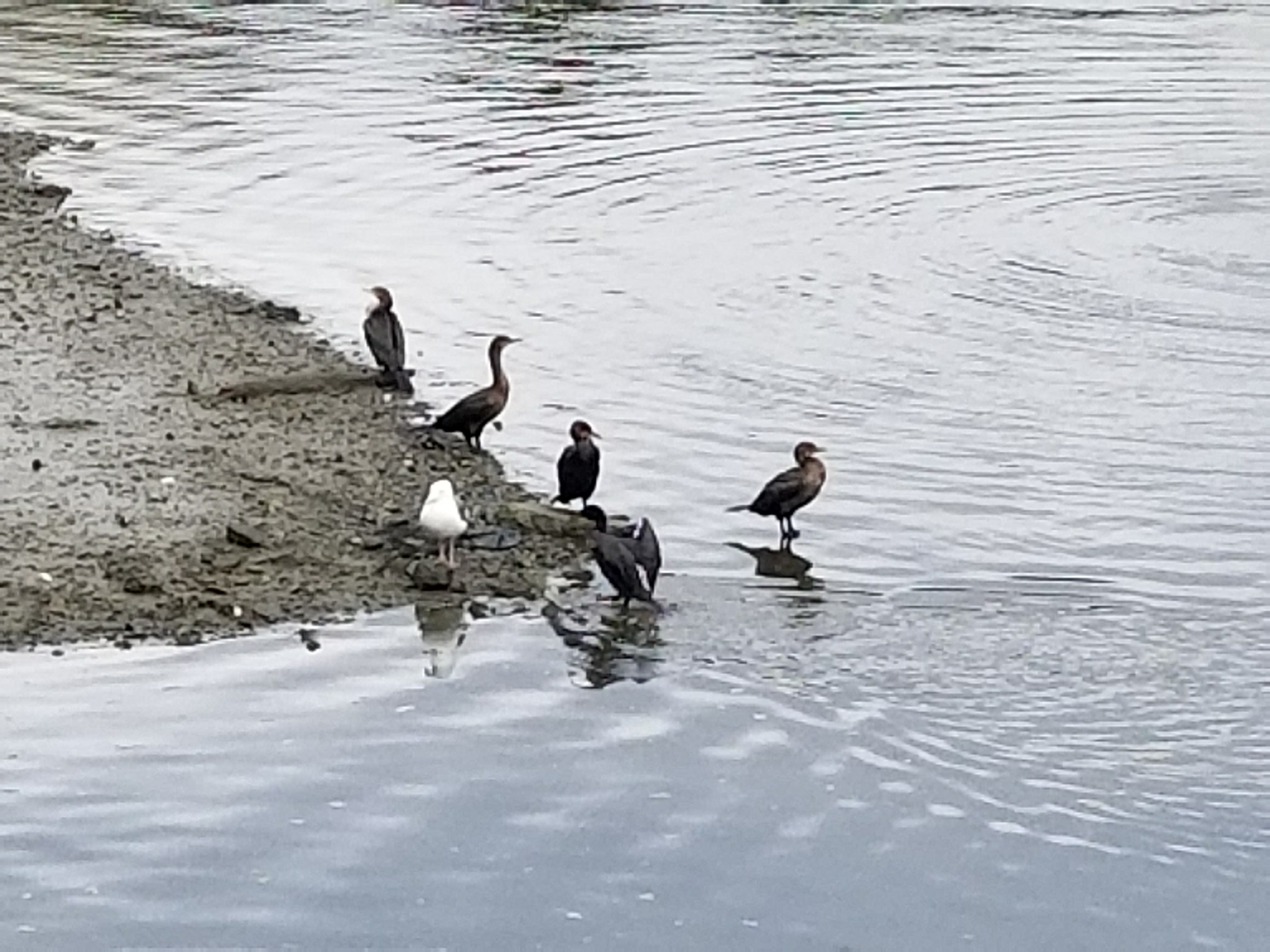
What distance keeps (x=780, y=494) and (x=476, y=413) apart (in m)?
2.29

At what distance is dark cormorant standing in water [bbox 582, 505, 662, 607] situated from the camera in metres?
12.6

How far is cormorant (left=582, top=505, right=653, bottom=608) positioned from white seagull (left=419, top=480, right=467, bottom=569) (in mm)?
699

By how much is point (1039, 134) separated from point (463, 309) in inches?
446

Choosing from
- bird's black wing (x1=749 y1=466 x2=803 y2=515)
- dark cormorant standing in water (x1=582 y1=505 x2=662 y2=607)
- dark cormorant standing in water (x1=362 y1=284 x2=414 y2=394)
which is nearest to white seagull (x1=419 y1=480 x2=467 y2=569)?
dark cormorant standing in water (x1=582 y1=505 x2=662 y2=607)

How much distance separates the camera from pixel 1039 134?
2939 centimetres

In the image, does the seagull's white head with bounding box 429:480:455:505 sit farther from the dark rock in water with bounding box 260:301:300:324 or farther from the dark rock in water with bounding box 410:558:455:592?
the dark rock in water with bounding box 260:301:300:324

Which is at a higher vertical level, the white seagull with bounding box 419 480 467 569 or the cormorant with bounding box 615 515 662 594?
Result: the white seagull with bounding box 419 480 467 569

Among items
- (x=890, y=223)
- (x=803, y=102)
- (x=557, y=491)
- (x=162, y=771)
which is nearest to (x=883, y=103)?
(x=803, y=102)

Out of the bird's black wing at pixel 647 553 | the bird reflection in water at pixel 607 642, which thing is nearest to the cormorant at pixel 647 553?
the bird's black wing at pixel 647 553

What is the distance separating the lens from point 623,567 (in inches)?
496

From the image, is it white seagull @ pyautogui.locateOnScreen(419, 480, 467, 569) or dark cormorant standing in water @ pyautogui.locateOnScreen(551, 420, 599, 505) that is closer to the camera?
white seagull @ pyautogui.locateOnScreen(419, 480, 467, 569)

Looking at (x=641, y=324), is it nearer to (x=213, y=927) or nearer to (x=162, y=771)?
(x=162, y=771)

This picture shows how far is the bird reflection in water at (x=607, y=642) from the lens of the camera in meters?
11.9

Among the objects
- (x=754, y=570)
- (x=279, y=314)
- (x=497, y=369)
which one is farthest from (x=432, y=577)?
(x=279, y=314)
